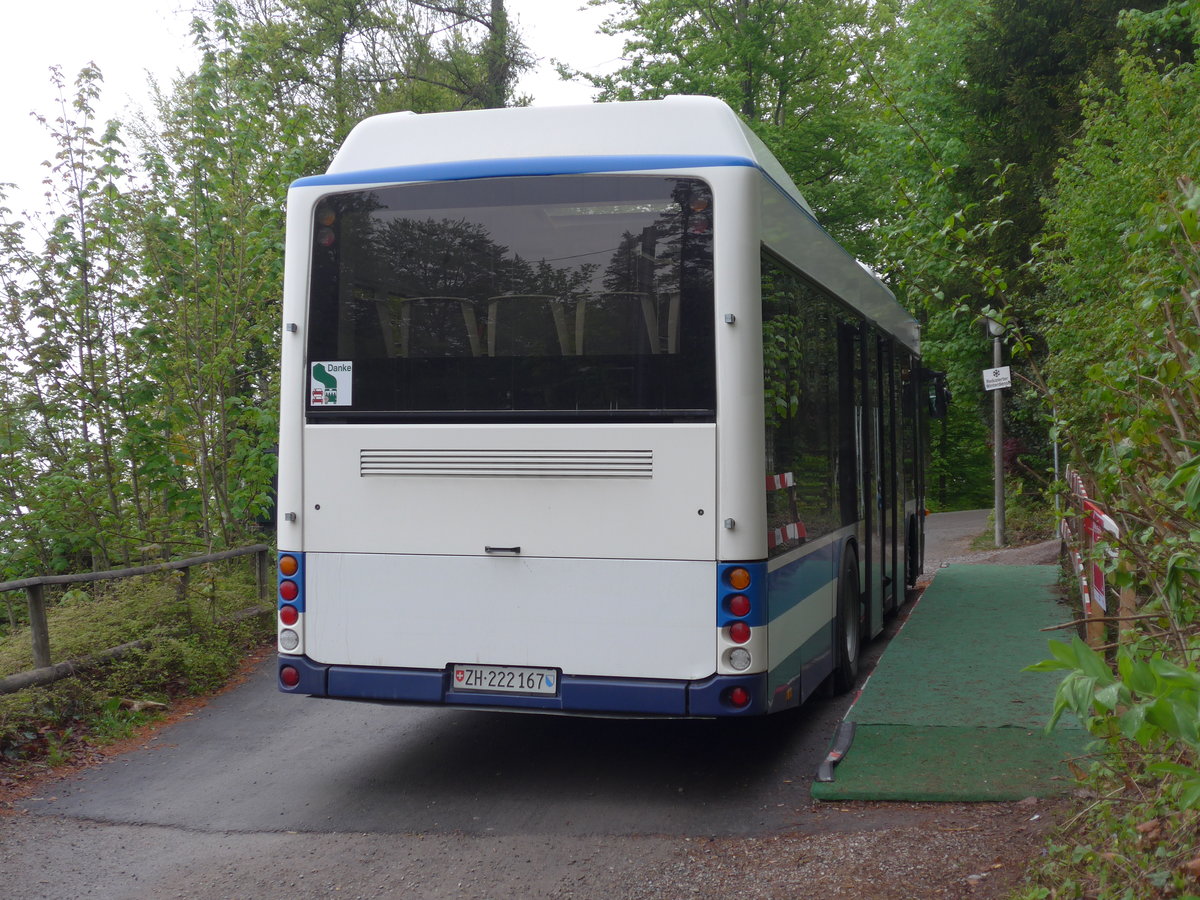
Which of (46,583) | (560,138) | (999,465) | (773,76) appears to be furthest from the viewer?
(773,76)

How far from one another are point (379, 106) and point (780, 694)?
2202 cm

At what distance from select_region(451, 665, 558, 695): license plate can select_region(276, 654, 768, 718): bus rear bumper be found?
1.2 inches

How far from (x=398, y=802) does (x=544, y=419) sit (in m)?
2.15

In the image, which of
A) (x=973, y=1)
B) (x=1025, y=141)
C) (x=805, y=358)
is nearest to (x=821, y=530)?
(x=805, y=358)

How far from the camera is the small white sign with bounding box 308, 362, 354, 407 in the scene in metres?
6.89

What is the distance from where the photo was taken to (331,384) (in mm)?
6918

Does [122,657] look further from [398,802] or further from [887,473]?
[887,473]

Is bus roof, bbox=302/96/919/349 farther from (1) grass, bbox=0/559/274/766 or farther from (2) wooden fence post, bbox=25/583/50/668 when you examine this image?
(1) grass, bbox=0/559/274/766

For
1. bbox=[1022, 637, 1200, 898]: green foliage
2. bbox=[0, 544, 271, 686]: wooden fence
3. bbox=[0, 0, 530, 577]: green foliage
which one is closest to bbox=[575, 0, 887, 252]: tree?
bbox=[0, 0, 530, 577]: green foliage

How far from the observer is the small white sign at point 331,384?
6.89 m

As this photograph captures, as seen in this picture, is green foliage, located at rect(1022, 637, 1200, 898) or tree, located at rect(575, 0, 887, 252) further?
tree, located at rect(575, 0, 887, 252)

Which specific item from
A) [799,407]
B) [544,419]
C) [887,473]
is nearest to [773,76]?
[887,473]

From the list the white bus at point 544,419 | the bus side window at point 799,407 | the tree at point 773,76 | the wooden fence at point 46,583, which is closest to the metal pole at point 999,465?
the tree at point 773,76

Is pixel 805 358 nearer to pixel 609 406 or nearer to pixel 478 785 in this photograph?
pixel 609 406
